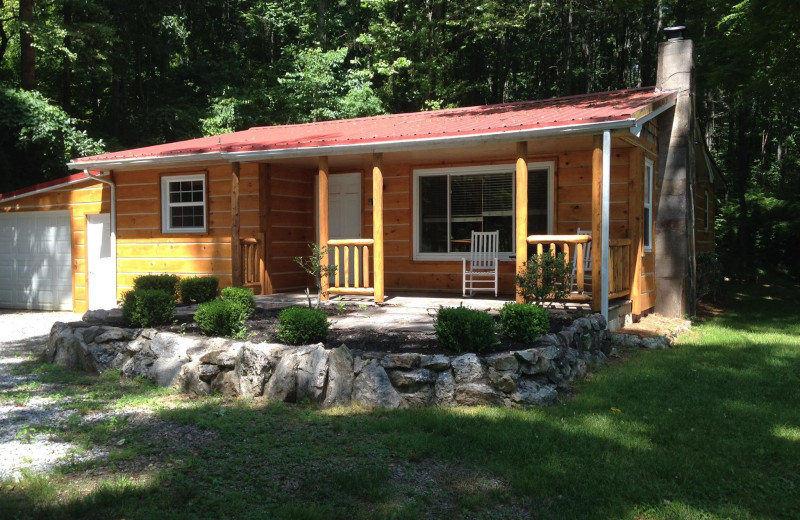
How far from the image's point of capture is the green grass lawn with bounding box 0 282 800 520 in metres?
3.16

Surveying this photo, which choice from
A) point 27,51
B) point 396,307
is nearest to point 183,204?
point 396,307

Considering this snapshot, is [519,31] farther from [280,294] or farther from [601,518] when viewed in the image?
[601,518]

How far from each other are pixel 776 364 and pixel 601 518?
4.33 metres

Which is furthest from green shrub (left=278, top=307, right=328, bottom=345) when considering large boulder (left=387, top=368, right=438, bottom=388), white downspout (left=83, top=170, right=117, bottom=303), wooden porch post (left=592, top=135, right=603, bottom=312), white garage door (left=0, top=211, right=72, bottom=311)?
white garage door (left=0, top=211, right=72, bottom=311)

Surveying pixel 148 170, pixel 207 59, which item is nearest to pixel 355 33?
pixel 207 59

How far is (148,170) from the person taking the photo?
10875mm

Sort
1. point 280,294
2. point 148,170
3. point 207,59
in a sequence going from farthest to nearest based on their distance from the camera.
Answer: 1. point 207,59
2. point 148,170
3. point 280,294

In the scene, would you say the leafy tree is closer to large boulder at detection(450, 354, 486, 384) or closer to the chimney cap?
the chimney cap

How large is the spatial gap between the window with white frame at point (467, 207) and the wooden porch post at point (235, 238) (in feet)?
9.58

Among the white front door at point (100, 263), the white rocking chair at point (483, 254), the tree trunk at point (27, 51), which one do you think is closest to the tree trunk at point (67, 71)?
the tree trunk at point (27, 51)

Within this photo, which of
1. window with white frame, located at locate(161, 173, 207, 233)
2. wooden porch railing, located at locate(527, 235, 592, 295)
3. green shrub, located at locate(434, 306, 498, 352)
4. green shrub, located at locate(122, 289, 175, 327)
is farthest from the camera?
window with white frame, located at locate(161, 173, 207, 233)

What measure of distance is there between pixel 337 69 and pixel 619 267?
1366 centimetres

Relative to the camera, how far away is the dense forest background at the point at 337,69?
15977 millimetres

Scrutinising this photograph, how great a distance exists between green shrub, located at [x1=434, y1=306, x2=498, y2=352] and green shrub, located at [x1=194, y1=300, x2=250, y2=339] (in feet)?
7.04
